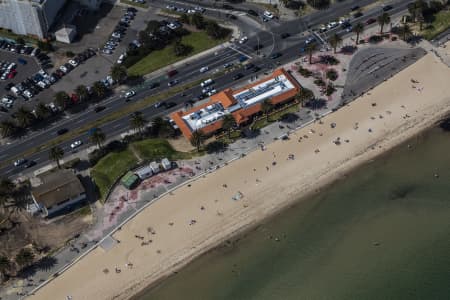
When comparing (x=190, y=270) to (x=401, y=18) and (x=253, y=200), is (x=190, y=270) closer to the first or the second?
(x=253, y=200)

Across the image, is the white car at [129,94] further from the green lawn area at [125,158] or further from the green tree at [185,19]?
the green tree at [185,19]

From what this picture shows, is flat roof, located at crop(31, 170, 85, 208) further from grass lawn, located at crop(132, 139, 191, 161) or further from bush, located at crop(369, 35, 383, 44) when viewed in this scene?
bush, located at crop(369, 35, 383, 44)

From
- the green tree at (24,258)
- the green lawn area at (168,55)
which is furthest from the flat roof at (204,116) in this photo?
the green tree at (24,258)

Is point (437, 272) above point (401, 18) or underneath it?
underneath

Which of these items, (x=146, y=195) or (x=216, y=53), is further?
(x=216, y=53)

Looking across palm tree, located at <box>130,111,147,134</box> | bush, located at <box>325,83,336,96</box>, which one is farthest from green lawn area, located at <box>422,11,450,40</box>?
palm tree, located at <box>130,111,147,134</box>

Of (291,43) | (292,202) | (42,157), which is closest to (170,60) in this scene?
(291,43)
